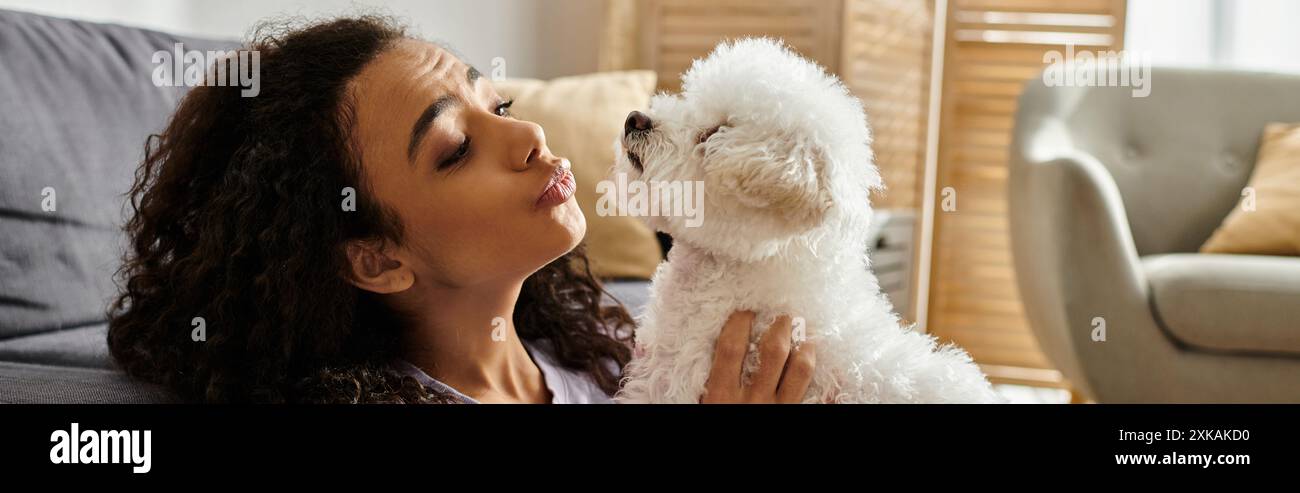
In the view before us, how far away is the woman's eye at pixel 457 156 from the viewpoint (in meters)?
1.03

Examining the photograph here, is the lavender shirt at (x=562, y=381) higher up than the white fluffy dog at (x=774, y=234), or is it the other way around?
the white fluffy dog at (x=774, y=234)

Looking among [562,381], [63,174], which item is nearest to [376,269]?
[562,381]

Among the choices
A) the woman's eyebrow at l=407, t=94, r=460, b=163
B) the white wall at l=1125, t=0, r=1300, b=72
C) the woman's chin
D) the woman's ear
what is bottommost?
the woman's ear

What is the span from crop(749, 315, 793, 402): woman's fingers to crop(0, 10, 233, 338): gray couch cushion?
919 millimetres

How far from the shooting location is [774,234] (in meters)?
0.99

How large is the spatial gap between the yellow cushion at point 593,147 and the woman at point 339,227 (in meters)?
0.84

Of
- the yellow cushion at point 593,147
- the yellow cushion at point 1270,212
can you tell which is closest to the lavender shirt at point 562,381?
the yellow cushion at point 593,147

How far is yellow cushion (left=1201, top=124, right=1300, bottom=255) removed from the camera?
247 cm

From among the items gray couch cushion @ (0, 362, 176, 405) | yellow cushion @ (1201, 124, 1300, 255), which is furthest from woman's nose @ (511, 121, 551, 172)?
yellow cushion @ (1201, 124, 1300, 255)

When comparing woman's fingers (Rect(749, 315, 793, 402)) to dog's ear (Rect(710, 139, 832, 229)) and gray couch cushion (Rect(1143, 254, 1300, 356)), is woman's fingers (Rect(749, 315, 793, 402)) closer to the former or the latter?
dog's ear (Rect(710, 139, 832, 229))

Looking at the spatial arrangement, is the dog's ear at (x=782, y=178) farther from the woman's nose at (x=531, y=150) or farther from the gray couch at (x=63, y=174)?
the gray couch at (x=63, y=174)

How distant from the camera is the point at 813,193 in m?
0.95
